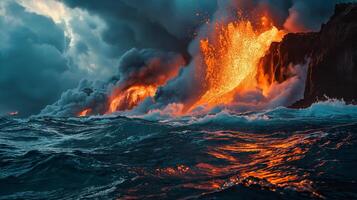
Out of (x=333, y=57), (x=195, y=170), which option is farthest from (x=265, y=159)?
(x=333, y=57)

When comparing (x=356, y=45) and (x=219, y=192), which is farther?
(x=356, y=45)

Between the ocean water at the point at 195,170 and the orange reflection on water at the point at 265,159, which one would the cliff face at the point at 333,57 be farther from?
the ocean water at the point at 195,170

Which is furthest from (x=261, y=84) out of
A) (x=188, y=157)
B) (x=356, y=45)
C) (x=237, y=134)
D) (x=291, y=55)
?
(x=188, y=157)

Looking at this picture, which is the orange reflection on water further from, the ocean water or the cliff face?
the cliff face

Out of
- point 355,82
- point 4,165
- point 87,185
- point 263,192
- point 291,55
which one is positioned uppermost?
point 291,55

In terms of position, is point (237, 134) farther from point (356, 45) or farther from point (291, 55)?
point (291, 55)

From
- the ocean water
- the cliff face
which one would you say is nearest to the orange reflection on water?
the ocean water

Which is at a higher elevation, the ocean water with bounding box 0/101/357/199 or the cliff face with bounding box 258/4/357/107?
the cliff face with bounding box 258/4/357/107

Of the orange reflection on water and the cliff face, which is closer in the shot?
the orange reflection on water
